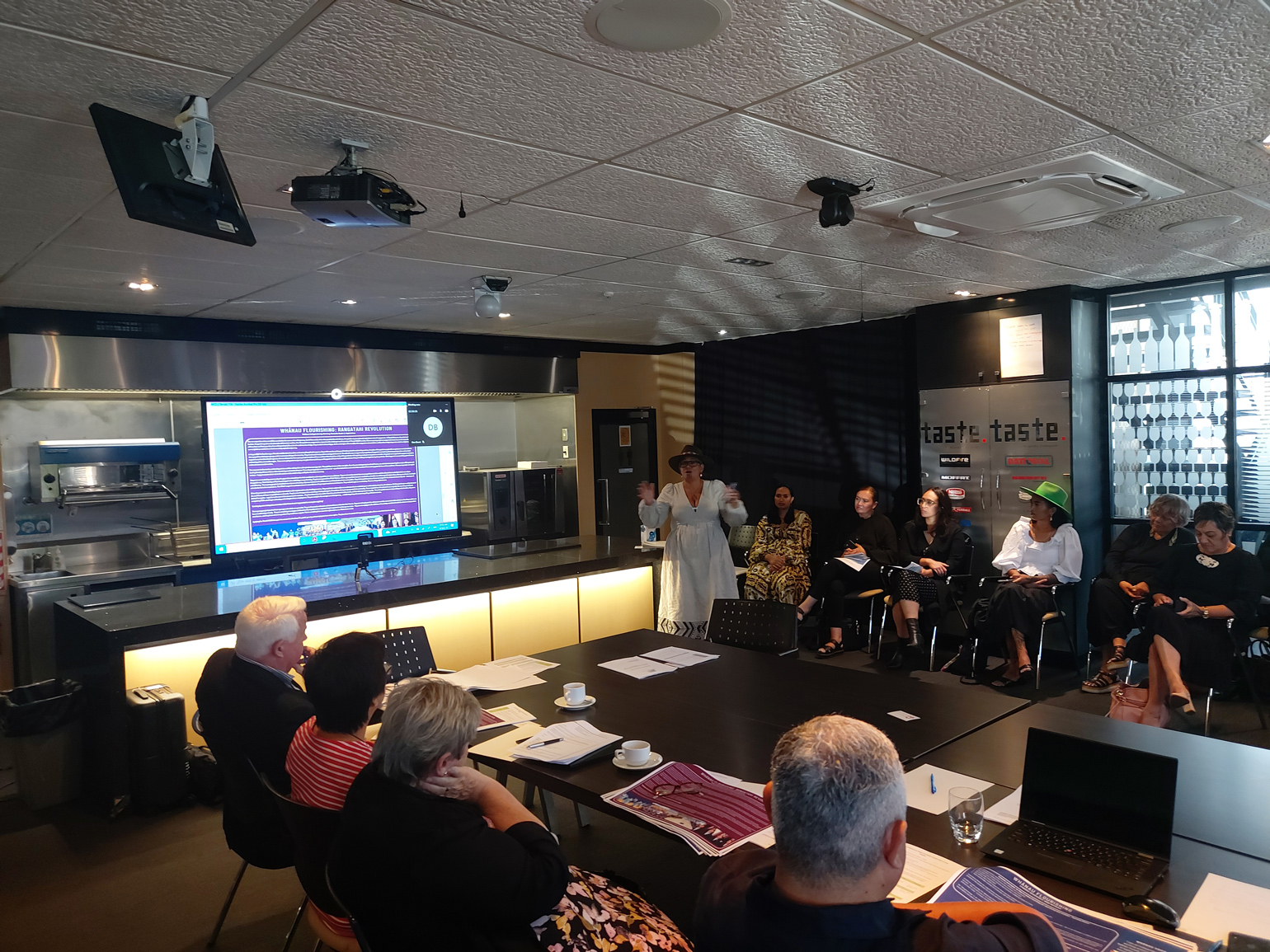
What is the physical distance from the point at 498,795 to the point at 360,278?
11.8 feet

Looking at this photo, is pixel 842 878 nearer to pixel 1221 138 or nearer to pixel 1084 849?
pixel 1084 849

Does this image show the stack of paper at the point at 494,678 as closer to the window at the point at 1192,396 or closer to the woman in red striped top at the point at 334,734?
the woman in red striped top at the point at 334,734

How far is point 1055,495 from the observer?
18.9 ft

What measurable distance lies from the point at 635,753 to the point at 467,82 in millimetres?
1812

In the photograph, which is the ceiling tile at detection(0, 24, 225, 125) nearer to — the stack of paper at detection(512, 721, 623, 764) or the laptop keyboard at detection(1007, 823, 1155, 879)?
the stack of paper at detection(512, 721, 623, 764)

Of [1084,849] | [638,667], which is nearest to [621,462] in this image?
[638,667]

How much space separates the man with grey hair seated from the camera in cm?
119

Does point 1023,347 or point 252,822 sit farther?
point 1023,347

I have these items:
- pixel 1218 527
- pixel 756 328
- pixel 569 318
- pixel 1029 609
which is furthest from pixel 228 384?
pixel 1218 527

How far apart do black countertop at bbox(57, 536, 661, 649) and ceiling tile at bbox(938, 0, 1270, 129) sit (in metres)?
3.54

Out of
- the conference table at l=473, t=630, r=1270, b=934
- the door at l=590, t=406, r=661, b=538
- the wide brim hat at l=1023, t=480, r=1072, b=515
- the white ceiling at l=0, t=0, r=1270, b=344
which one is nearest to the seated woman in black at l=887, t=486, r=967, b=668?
the wide brim hat at l=1023, t=480, r=1072, b=515

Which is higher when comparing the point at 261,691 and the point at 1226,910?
the point at 261,691

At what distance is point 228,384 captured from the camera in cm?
619

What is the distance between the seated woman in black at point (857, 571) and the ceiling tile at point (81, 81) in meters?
5.43
